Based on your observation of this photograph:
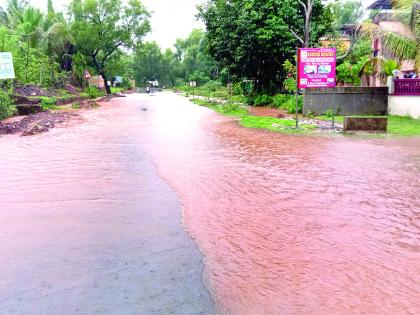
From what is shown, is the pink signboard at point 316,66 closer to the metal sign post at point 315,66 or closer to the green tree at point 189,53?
the metal sign post at point 315,66

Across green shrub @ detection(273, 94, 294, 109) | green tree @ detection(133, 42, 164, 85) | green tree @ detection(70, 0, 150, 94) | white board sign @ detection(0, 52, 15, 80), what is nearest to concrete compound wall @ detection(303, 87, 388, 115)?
green shrub @ detection(273, 94, 294, 109)

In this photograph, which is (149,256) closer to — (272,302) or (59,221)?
(272,302)

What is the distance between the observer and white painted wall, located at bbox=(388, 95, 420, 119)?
60.8 ft

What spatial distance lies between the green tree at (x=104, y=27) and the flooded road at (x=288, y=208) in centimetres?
3916

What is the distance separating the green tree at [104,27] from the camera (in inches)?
1941

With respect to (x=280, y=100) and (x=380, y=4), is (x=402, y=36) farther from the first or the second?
(x=380, y=4)

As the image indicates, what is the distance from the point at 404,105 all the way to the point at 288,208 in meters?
15.1

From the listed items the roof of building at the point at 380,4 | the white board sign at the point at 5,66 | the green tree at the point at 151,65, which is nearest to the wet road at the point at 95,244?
the white board sign at the point at 5,66

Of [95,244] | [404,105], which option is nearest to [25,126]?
[95,244]

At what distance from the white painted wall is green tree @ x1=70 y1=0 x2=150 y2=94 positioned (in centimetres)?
3738

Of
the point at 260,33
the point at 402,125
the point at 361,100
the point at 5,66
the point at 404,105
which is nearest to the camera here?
the point at 402,125

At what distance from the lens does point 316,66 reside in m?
14.7

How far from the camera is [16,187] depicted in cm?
779

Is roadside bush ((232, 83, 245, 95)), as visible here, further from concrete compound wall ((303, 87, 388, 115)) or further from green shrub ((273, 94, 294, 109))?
concrete compound wall ((303, 87, 388, 115))
